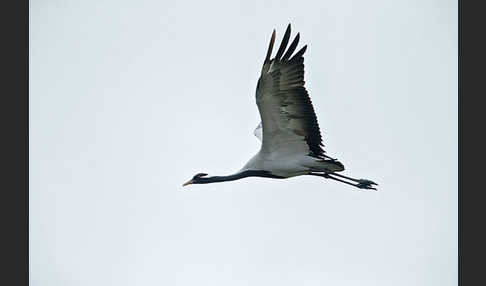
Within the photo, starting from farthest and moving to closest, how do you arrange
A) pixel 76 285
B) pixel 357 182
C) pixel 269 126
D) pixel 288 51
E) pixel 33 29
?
pixel 33 29
pixel 76 285
pixel 357 182
pixel 269 126
pixel 288 51

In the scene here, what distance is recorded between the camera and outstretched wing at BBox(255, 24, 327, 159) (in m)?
12.7

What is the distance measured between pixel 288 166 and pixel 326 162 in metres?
0.84

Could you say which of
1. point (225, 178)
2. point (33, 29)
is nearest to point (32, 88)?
point (33, 29)

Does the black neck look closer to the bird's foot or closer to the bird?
the bird

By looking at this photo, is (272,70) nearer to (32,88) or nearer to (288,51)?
(288,51)

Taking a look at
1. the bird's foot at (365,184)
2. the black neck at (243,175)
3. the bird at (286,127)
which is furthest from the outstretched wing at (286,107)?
the bird's foot at (365,184)

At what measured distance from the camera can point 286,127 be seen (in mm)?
13891

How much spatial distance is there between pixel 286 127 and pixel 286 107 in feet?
2.20

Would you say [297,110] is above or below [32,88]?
below


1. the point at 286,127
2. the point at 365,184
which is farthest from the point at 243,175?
the point at 365,184

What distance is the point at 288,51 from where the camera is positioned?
1269 centimetres

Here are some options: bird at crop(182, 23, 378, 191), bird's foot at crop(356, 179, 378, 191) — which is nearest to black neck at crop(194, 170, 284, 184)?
bird at crop(182, 23, 378, 191)

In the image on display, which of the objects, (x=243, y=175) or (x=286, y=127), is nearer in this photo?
(x=286, y=127)

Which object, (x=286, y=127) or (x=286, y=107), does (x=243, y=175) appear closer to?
(x=286, y=127)
